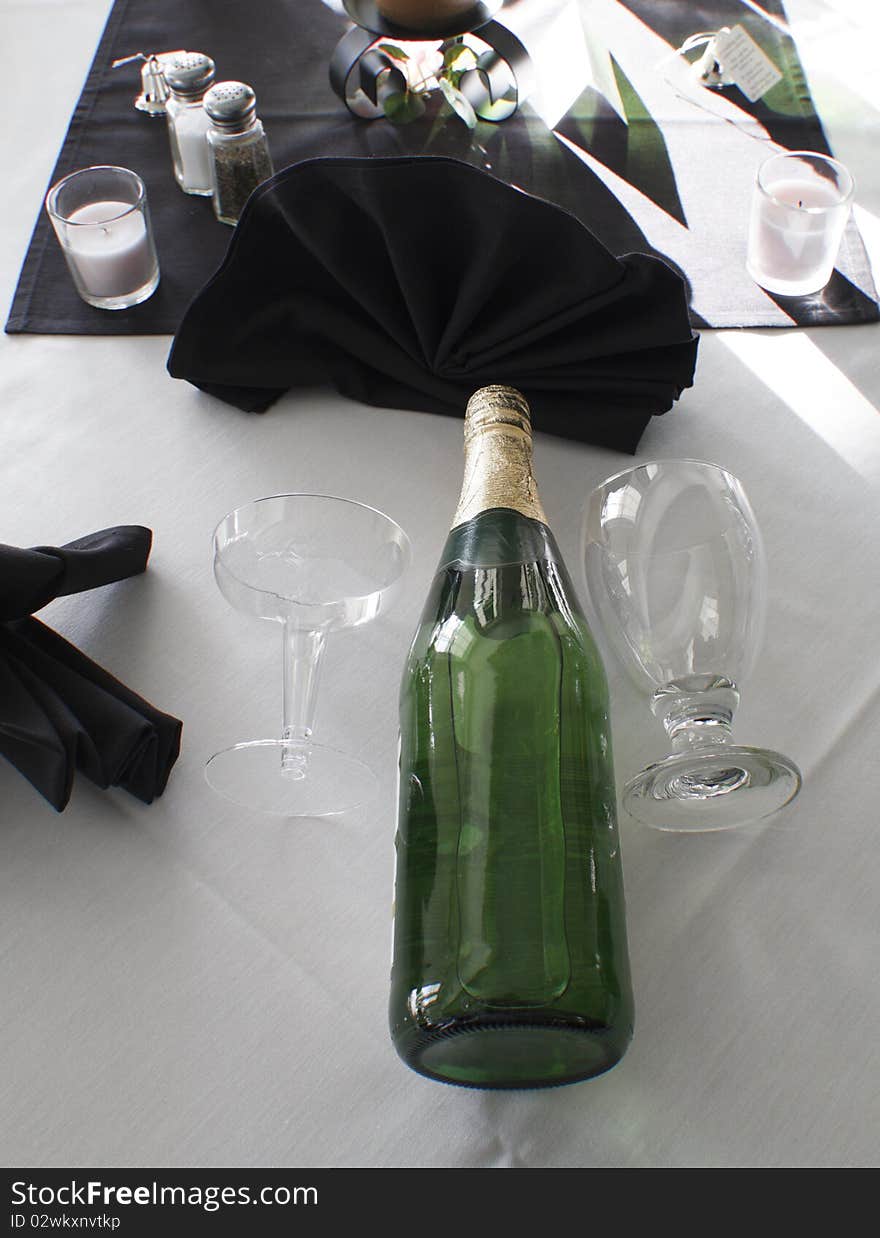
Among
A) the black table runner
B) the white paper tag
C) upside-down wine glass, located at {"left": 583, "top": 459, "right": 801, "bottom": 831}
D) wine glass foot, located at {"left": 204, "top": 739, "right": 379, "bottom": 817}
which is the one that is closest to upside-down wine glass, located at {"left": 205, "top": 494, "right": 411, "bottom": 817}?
wine glass foot, located at {"left": 204, "top": 739, "right": 379, "bottom": 817}

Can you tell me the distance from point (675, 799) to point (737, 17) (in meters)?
0.98

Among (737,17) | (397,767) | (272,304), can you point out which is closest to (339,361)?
(272,304)

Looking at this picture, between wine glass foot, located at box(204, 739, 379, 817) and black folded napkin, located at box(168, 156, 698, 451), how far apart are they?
327 mm

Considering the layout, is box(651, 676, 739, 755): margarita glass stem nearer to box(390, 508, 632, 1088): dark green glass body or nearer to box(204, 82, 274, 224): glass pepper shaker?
box(390, 508, 632, 1088): dark green glass body

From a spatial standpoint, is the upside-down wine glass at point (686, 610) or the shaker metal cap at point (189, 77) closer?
the upside-down wine glass at point (686, 610)

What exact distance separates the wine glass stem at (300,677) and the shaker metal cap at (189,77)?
60cm

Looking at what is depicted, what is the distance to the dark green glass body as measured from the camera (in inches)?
19.1

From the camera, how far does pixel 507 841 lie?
0.52 metres

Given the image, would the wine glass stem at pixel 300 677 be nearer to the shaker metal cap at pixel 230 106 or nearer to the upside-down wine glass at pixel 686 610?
the upside-down wine glass at pixel 686 610

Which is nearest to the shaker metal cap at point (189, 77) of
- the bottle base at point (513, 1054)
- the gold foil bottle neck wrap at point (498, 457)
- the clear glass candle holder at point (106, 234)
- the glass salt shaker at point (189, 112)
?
the glass salt shaker at point (189, 112)

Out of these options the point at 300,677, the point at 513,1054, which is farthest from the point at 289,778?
the point at 513,1054

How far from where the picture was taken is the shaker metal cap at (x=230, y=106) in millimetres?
918

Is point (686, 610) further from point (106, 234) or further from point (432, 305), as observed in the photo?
point (106, 234)
